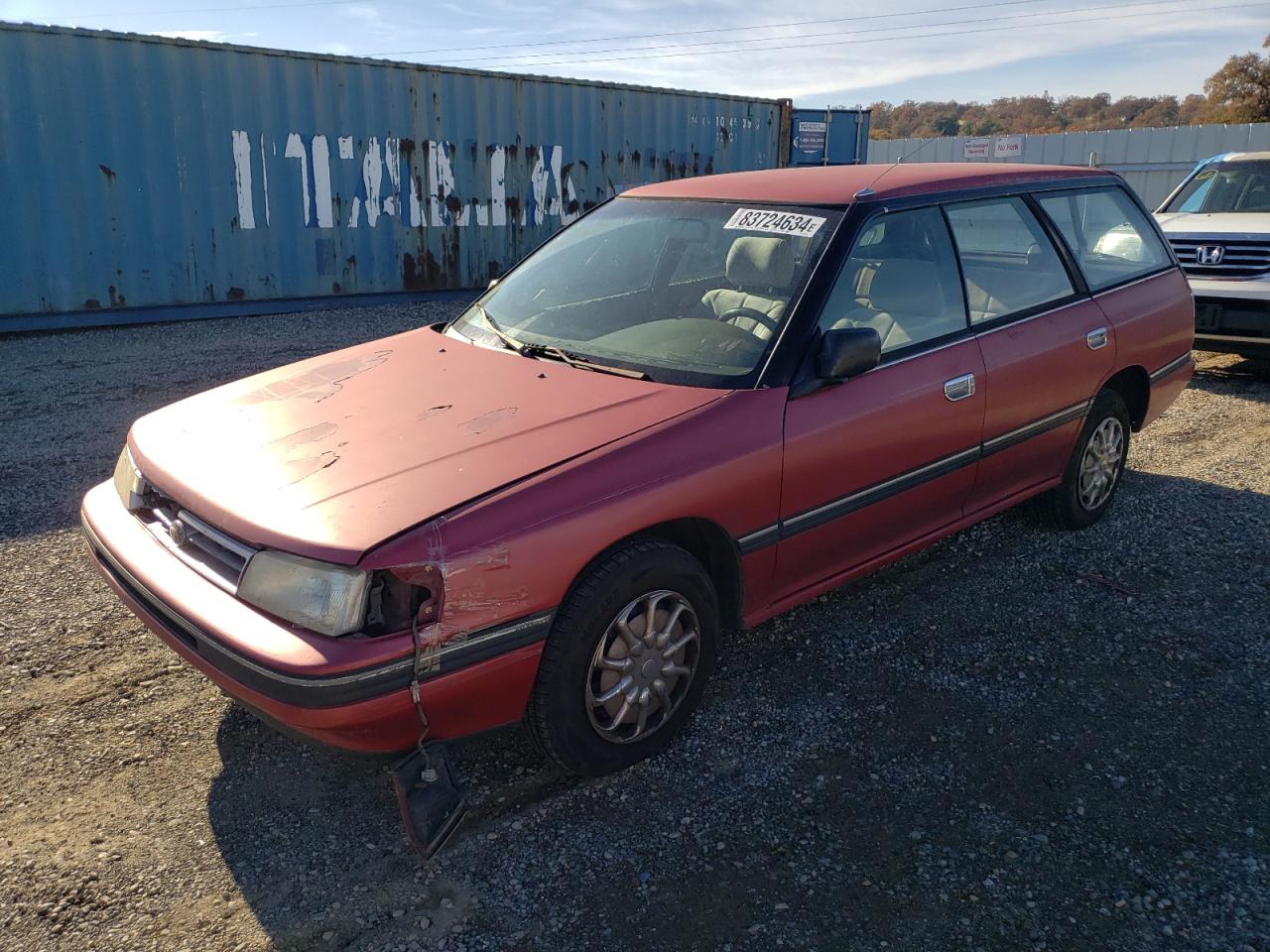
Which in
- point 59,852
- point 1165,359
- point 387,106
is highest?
point 387,106

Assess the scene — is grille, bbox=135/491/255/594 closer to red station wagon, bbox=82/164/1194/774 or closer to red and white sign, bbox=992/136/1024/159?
red station wagon, bbox=82/164/1194/774

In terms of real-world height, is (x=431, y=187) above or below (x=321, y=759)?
above

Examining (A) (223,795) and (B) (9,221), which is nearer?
(A) (223,795)

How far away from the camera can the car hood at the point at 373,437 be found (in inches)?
93.1

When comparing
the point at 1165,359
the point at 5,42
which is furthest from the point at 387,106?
the point at 1165,359

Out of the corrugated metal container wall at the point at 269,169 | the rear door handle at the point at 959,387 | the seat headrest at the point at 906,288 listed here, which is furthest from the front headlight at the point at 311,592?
the corrugated metal container wall at the point at 269,169

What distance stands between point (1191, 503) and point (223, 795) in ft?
15.4

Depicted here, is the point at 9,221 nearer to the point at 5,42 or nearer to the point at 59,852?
the point at 5,42

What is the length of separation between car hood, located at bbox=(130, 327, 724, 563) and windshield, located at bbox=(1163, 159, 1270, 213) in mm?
Answer: 7624

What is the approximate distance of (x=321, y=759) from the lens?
114 inches

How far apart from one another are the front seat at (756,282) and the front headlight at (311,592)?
1600 millimetres

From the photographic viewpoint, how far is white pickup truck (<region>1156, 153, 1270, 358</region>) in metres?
7.11

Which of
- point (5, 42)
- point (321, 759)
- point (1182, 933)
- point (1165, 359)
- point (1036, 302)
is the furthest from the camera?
point (5, 42)

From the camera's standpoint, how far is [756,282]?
3.39m
